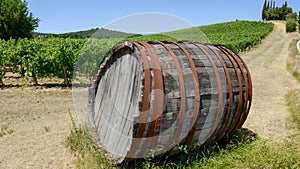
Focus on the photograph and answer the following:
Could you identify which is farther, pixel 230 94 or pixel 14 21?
pixel 14 21

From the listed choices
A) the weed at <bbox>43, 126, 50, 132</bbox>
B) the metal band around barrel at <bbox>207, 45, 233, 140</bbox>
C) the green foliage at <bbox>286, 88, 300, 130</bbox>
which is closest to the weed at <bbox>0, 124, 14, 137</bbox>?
the weed at <bbox>43, 126, 50, 132</bbox>

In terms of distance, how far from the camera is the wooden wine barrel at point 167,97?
313cm

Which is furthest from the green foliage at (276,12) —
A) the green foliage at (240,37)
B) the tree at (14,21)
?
the tree at (14,21)

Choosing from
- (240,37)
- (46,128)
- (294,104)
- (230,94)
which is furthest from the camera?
(240,37)

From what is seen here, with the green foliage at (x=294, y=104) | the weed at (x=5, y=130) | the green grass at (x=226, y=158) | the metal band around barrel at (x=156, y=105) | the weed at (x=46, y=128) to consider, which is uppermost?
the metal band around barrel at (x=156, y=105)

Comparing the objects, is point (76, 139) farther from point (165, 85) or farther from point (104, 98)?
point (165, 85)

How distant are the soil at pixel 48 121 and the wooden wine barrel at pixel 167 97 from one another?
3.90ft

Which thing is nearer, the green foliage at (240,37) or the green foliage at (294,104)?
the green foliage at (294,104)

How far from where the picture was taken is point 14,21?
1528 inches

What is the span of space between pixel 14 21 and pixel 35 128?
37.8 metres

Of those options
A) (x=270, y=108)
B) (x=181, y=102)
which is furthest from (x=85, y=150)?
(x=270, y=108)

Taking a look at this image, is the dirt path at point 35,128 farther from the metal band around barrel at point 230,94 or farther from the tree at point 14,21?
the tree at point 14,21

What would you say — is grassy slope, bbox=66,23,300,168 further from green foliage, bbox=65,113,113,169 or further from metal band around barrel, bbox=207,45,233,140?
metal band around barrel, bbox=207,45,233,140

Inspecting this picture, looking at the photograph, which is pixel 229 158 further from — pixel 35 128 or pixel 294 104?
pixel 35 128
